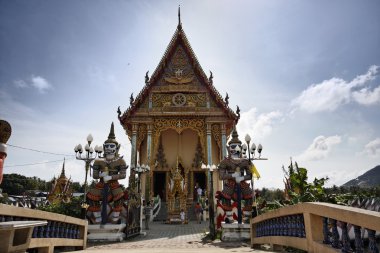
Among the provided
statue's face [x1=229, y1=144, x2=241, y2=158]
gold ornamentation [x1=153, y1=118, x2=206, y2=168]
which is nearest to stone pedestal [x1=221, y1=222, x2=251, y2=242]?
statue's face [x1=229, y1=144, x2=241, y2=158]

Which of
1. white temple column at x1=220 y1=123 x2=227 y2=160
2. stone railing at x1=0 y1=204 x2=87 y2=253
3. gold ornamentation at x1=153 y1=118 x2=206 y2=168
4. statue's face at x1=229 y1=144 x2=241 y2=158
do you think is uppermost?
gold ornamentation at x1=153 y1=118 x2=206 y2=168

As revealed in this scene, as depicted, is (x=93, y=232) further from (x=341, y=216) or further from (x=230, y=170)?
(x=341, y=216)

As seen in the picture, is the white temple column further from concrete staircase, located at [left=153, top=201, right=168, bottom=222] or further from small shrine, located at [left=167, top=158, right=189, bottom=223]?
concrete staircase, located at [left=153, top=201, right=168, bottom=222]

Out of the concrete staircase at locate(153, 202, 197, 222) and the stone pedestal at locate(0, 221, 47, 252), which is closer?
the stone pedestal at locate(0, 221, 47, 252)

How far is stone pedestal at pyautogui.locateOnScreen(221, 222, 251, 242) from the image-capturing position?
7551mm

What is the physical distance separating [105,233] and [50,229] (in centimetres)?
363

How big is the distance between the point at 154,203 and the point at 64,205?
20.7ft

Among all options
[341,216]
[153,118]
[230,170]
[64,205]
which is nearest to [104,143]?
[64,205]

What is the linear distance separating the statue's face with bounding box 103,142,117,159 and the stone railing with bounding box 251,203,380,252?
5298mm

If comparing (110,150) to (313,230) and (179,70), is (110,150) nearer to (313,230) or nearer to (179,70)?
(313,230)

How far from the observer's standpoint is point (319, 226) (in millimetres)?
3254

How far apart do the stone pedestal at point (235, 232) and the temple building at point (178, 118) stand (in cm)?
615

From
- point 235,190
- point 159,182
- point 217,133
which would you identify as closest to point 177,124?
point 217,133

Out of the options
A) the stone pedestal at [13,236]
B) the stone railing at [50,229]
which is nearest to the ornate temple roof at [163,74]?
the stone railing at [50,229]
